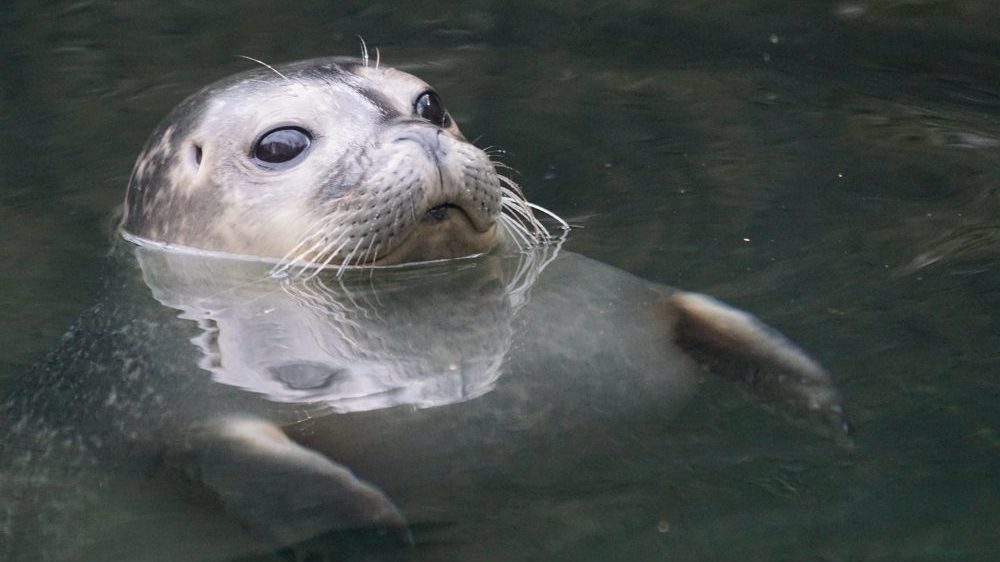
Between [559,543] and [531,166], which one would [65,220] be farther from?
[559,543]

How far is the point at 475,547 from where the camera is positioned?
289 centimetres

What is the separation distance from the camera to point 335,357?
3.78 meters

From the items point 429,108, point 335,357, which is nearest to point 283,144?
point 429,108

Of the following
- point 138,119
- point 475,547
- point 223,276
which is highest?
point 475,547

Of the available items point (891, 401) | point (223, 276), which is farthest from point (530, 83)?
point (891, 401)

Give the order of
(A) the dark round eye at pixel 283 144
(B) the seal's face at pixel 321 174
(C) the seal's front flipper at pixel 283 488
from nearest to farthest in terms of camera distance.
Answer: (C) the seal's front flipper at pixel 283 488
(B) the seal's face at pixel 321 174
(A) the dark round eye at pixel 283 144

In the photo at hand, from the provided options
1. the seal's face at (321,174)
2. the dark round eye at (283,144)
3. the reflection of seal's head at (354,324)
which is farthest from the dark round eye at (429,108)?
the reflection of seal's head at (354,324)

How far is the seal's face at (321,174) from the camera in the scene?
426 cm

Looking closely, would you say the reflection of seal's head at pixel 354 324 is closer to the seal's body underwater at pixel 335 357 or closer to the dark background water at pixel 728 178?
the seal's body underwater at pixel 335 357

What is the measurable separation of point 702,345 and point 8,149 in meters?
3.81

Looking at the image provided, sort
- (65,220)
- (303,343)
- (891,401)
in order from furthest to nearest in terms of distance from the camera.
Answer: (65,220), (303,343), (891,401)

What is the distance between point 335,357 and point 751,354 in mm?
1063

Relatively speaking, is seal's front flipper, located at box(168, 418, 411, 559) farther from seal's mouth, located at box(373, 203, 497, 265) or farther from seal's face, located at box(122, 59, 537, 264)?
seal's mouth, located at box(373, 203, 497, 265)

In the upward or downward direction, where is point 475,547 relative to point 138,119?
upward
